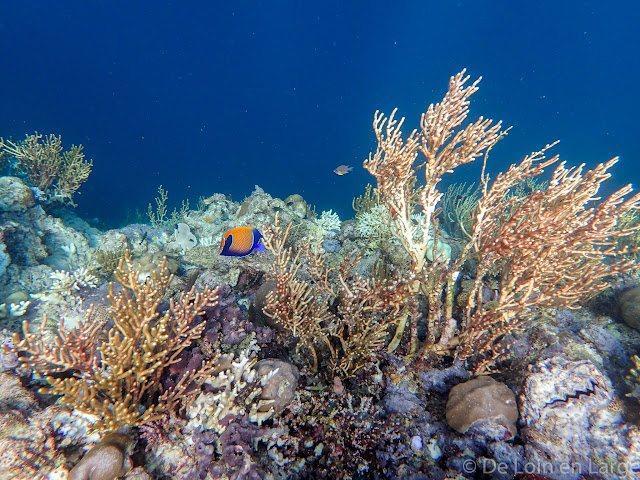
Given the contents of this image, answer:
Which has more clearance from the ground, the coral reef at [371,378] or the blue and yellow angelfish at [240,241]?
the blue and yellow angelfish at [240,241]

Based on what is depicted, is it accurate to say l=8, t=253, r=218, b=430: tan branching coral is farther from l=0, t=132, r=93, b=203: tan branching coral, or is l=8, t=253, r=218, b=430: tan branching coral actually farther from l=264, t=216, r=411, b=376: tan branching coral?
l=0, t=132, r=93, b=203: tan branching coral

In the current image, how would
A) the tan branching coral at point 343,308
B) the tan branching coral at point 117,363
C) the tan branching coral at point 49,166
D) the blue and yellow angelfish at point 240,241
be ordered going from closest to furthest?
1. the tan branching coral at point 117,363
2. the tan branching coral at point 343,308
3. the blue and yellow angelfish at point 240,241
4. the tan branching coral at point 49,166

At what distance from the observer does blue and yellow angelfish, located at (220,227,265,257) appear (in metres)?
3.25

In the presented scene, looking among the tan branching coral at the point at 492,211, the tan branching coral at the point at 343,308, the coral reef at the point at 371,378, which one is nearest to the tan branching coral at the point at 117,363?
the coral reef at the point at 371,378

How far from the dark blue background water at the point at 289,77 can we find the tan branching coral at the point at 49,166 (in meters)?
67.3

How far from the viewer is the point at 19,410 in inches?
99.5

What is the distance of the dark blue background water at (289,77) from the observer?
8350cm

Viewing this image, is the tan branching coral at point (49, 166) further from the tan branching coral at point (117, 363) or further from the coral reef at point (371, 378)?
the tan branching coral at point (117, 363)

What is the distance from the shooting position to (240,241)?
3316 mm

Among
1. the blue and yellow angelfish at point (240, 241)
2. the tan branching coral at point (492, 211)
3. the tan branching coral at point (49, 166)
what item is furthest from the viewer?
the tan branching coral at point (49, 166)

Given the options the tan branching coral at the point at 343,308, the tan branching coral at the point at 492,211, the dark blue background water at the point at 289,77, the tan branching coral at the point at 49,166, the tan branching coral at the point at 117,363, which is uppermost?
the dark blue background water at the point at 289,77

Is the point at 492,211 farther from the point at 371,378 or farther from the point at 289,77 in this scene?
the point at 289,77

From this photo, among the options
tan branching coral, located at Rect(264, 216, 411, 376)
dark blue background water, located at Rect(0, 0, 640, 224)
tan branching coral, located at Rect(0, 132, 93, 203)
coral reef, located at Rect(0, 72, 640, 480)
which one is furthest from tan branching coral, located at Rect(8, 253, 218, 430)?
dark blue background water, located at Rect(0, 0, 640, 224)

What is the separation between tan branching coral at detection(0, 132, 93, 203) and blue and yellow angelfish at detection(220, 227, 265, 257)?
30.6 feet
